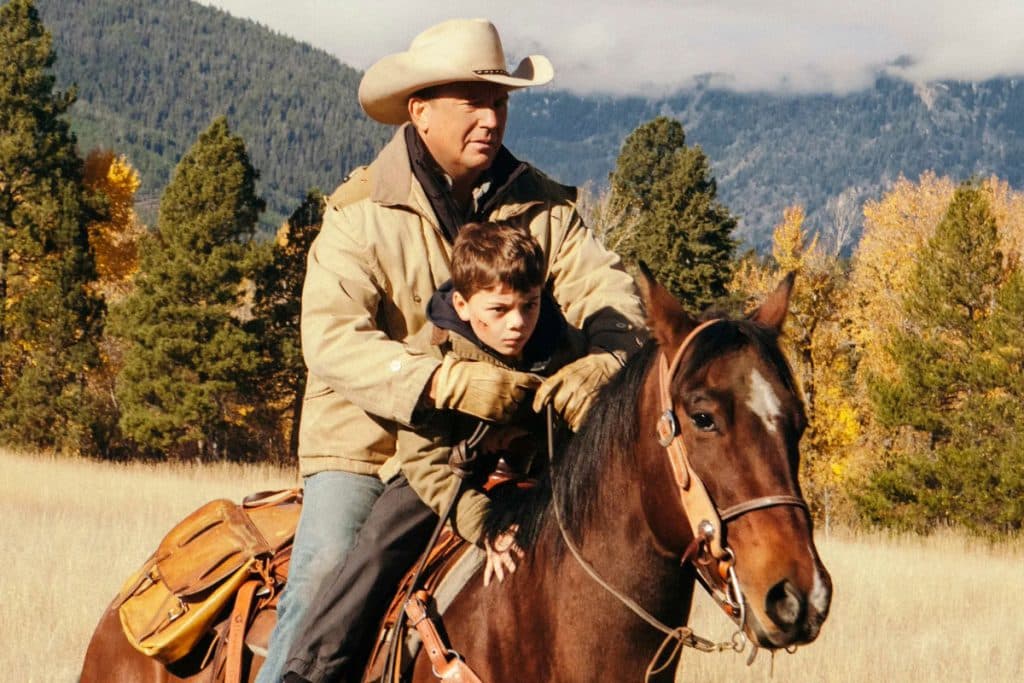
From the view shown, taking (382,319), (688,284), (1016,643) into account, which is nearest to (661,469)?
(382,319)

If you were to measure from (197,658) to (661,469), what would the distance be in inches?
85.6

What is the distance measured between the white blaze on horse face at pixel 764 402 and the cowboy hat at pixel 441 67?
144 centimetres

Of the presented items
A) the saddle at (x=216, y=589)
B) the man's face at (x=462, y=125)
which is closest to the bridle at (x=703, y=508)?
the saddle at (x=216, y=589)

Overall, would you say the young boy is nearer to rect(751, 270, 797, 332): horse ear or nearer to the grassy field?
rect(751, 270, 797, 332): horse ear

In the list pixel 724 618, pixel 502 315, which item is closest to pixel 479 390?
pixel 502 315

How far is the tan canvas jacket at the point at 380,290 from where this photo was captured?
3.40 m

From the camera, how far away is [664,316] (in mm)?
2830

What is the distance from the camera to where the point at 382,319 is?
12.2 feet

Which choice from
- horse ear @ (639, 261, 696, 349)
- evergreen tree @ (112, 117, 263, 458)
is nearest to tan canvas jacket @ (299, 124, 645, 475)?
horse ear @ (639, 261, 696, 349)

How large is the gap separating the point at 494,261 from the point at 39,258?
104 ft

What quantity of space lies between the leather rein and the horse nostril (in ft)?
0.29

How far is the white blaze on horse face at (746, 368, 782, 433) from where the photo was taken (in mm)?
2605

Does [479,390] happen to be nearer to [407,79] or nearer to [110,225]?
[407,79]

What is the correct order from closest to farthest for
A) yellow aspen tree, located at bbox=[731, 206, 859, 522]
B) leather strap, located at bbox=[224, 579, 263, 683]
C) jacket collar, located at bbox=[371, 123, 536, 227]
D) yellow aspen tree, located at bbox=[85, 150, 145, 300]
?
jacket collar, located at bbox=[371, 123, 536, 227], leather strap, located at bbox=[224, 579, 263, 683], yellow aspen tree, located at bbox=[731, 206, 859, 522], yellow aspen tree, located at bbox=[85, 150, 145, 300]
